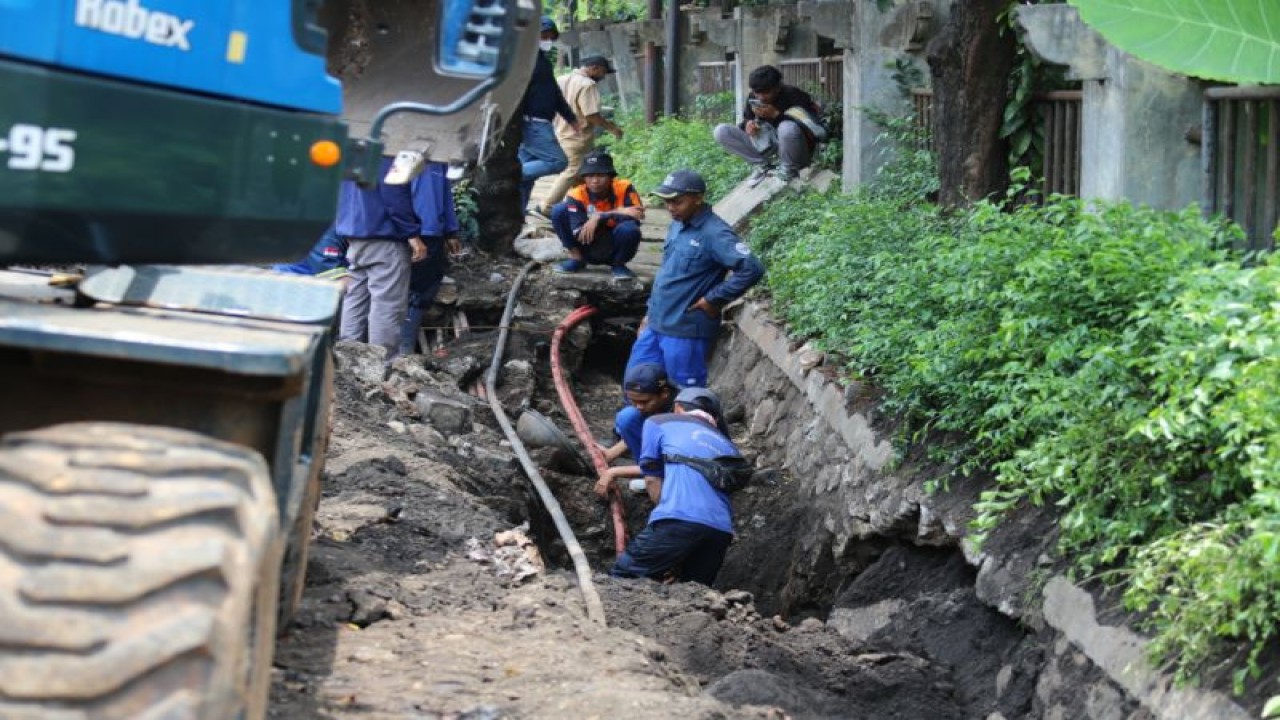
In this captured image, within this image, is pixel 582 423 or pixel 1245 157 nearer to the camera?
pixel 1245 157

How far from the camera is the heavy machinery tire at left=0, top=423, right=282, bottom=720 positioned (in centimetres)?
314

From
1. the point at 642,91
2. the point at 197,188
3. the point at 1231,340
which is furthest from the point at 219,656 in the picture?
the point at 642,91

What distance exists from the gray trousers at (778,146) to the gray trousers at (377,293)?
541cm

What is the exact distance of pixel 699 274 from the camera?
1248 cm

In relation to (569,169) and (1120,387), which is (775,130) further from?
(1120,387)

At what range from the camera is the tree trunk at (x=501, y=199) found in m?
17.0

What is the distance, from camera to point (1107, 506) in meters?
6.55

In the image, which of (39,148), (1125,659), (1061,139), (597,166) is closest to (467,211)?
(597,166)

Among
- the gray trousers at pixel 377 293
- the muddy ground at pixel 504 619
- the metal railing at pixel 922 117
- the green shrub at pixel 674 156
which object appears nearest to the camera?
the muddy ground at pixel 504 619

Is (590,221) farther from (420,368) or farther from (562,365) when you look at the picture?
(420,368)

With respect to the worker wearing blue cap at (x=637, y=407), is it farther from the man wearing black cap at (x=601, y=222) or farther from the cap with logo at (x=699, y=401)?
the man wearing black cap at (x=601, y=222)

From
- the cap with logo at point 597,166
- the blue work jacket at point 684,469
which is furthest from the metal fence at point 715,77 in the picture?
the blue work jacket at point 684,469

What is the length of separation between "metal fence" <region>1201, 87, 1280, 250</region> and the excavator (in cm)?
528

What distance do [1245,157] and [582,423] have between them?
5682 mm
